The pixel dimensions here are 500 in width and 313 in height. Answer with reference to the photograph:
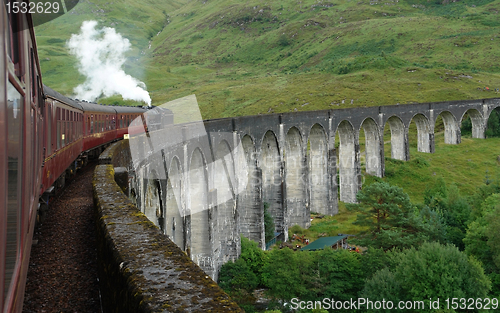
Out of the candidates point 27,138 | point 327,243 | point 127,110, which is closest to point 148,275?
point 27,138

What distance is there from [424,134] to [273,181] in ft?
99.9

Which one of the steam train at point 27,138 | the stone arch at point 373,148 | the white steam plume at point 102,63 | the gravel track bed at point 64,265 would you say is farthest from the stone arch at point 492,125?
the gravel track bed at point 64,265

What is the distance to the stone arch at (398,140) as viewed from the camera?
2009 inches

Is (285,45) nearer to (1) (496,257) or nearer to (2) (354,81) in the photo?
(2) (354,81)

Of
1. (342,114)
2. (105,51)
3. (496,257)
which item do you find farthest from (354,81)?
(105,51)

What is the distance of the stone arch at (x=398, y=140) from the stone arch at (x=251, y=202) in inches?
1019

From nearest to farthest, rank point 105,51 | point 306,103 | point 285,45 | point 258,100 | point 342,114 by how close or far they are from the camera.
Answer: point 342,114
point 306,103
point 258,100
point 285,45
point 105,51

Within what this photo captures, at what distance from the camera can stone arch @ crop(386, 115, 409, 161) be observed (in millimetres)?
51031

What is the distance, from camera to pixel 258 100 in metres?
84.0

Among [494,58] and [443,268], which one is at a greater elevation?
[494,58]

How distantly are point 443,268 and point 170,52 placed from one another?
6233 inches

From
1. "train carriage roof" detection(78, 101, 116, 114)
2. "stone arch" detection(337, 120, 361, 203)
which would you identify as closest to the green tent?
"stone arch" detection(337, 120, 361, 203)

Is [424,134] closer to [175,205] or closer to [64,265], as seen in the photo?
[175,205]

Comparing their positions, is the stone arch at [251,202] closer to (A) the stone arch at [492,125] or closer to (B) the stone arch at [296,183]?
(B) the stone arch at [296,183]
